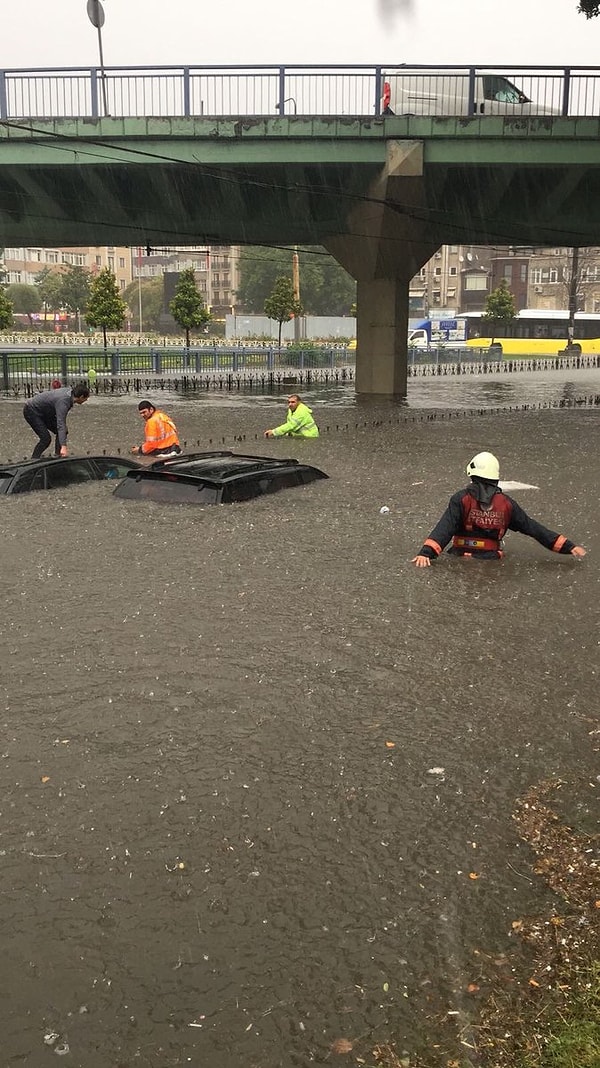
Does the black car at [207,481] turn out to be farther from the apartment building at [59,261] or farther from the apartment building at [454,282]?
the apartment building at [59,261]

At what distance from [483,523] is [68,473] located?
723cm

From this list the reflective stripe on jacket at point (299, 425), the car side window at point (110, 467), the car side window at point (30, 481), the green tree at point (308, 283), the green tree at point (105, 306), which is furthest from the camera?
the green tree at point (308, 283)

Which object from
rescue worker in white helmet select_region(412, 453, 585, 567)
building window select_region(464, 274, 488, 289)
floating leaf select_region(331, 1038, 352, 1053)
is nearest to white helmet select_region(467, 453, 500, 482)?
rescue worker in white helmet select_region(412, 453, 585, 567)

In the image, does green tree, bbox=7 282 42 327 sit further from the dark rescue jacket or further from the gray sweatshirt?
the dark rescue jacket

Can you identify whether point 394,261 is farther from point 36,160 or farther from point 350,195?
point 36,160

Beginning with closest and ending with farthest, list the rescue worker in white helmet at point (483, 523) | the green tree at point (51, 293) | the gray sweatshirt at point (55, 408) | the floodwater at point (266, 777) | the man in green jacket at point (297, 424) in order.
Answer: the floodwater at point (266, 777), the rescue worker in white helmet at point (483, 523), the gray sweatshirt at point (55, 408), the man in green jacket at point (297, 424), the green tree at point (51, 293)

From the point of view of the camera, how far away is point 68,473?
14125mm

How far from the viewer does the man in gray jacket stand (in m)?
15.3

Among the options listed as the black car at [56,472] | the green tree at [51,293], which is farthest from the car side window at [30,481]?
the green tree at [51,293]

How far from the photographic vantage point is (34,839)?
4395 millimetres

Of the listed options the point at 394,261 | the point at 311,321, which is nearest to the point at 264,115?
the point at 394,261

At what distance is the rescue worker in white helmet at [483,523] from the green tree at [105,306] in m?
45.9

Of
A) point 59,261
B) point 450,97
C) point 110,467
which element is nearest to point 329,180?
point 450,97

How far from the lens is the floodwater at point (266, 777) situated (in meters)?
3.35
